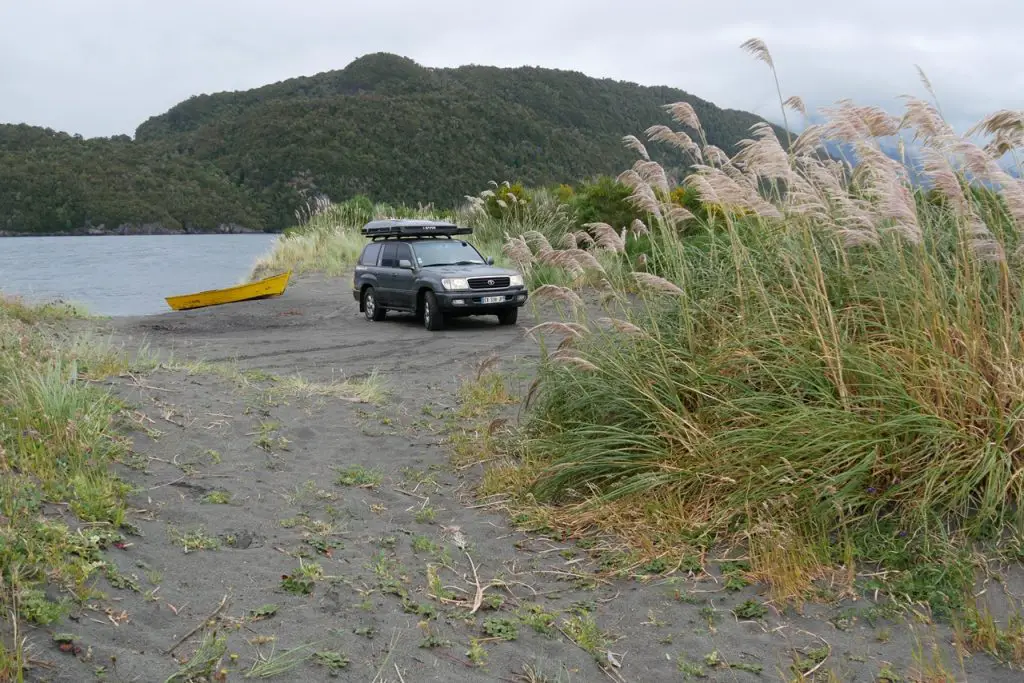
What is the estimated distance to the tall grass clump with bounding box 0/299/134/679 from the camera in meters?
3.75

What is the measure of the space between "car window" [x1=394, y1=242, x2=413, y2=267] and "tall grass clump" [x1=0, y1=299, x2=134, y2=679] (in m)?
9.76

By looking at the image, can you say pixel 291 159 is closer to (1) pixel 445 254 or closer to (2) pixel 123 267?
(2) pixel 123 267

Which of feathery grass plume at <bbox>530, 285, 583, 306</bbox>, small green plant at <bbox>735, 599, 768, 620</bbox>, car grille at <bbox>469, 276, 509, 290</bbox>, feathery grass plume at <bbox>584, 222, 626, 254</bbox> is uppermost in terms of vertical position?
feathery grass plume at <bbox>584, 222, 626, 254</bbox>

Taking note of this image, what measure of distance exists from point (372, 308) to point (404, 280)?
1.43m

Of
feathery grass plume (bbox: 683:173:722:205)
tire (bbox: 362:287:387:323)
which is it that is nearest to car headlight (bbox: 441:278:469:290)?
tire (bbox: 362:287:387:323)

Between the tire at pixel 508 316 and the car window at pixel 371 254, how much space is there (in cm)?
296

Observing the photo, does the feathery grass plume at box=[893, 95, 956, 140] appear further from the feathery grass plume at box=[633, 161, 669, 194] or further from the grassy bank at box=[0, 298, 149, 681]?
the grassy bank at box=[0, 298, 149, 681]

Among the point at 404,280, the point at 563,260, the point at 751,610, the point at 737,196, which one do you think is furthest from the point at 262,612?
the point at 404,280

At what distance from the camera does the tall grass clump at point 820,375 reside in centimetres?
483

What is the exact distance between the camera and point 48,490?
15.9 feet

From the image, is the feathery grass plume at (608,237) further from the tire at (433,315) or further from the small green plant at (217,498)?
the tire at (433,315)

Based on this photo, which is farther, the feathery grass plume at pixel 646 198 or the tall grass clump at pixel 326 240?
the tall grass clump at pixel 326 240

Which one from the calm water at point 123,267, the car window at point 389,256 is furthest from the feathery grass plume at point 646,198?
the calm water at point 123,267

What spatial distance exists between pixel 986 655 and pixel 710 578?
135 cm
